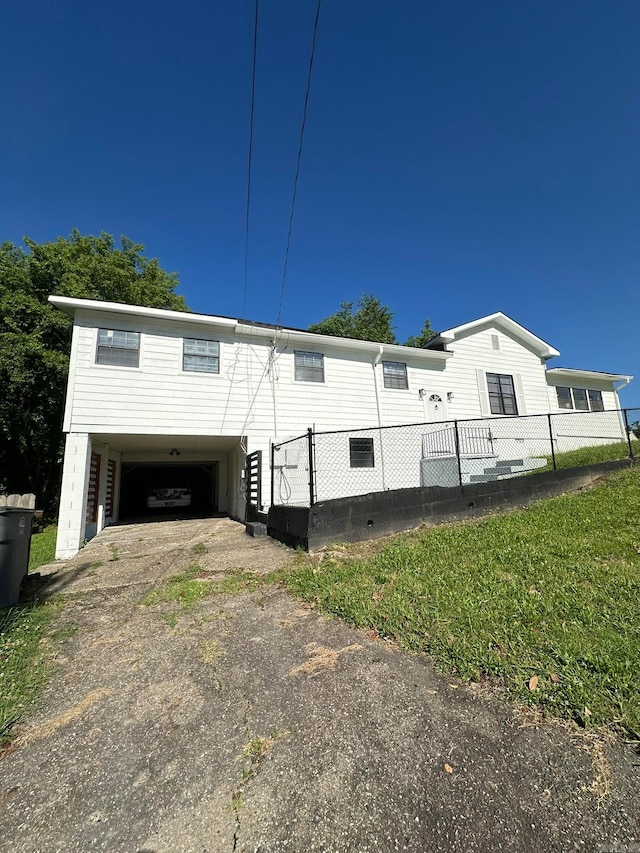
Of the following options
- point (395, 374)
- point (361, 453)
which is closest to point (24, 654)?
point (361, 453)

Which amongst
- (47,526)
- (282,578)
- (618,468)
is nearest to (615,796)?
(282,578)

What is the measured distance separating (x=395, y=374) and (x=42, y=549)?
35.3 feet

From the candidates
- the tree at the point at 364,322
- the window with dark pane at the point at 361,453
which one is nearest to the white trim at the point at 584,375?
the window with dark pane at the point at 361,453

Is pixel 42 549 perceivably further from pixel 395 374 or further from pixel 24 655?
pixel 395 374

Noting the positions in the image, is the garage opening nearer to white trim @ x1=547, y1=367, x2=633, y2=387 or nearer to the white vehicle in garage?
the white vehicle in garage

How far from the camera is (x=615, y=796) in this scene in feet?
5.07

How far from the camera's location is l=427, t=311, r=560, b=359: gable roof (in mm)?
12865

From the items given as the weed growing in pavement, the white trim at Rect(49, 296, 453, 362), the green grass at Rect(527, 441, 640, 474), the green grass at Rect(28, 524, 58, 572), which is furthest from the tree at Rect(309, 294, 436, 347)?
the weed growing in pavement

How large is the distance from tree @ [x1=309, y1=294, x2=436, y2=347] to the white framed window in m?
13.1

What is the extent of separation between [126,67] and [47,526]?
13352 mm

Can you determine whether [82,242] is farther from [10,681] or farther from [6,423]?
[10,681]

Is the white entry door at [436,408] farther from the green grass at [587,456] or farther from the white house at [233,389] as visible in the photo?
the green grass at [587,456]

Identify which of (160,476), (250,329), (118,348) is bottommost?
(160,476)

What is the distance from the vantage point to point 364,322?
92.4 feet
